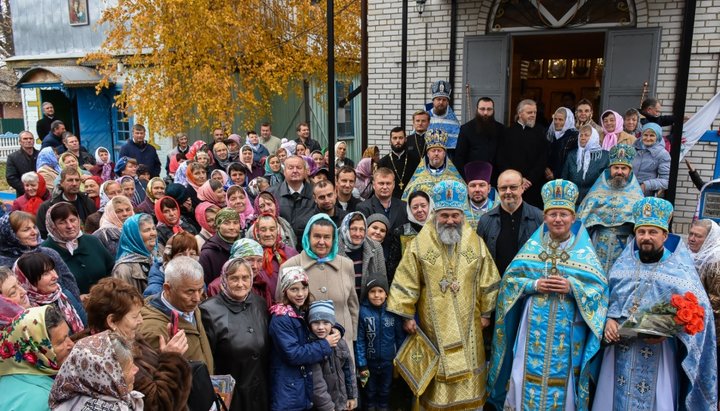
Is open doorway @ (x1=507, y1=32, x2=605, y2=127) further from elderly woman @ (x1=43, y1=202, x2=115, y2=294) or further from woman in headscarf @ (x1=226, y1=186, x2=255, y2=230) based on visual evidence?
elderly woman @ (x1=43, y1=202, x2=115, y2=294)

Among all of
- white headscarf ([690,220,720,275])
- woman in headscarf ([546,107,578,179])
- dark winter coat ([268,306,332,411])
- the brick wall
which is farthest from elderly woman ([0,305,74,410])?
the brick wall

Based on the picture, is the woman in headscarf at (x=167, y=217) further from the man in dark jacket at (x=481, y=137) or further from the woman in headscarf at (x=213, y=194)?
the man in dark jacket at (x=481, y=137)

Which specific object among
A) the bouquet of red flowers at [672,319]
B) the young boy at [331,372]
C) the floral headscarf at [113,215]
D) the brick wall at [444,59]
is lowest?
the young boy at [331,372]

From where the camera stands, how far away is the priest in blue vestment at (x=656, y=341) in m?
3.43

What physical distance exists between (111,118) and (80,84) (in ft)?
5.94

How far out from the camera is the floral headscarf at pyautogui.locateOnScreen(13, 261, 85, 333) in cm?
319

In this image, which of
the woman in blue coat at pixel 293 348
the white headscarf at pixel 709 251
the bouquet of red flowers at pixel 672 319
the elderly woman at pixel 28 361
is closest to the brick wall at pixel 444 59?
the white headscarf at pixel 709 251

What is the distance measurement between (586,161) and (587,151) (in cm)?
12

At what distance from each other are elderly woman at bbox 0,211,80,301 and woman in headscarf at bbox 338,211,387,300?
188 cm

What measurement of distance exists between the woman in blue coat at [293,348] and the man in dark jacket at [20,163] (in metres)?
6.75

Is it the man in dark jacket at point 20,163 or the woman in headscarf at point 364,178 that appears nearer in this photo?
the woman in headscarf at point 364,178

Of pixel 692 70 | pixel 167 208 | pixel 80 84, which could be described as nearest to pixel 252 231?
pixel 167 208

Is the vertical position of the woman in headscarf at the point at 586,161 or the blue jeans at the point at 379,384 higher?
the woman in headscarf at the point at 586,161

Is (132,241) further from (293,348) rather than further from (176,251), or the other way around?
(293,348)
